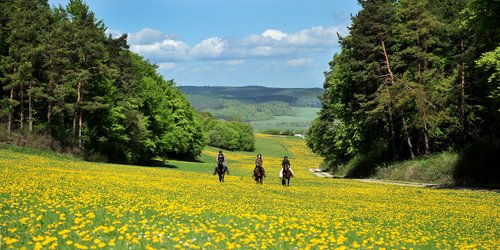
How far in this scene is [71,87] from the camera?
5631 cm

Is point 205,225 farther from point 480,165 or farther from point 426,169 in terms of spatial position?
point 426,169

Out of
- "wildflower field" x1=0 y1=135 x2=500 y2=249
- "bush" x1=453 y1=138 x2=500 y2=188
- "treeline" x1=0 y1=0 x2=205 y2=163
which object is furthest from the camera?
"treeline" x1=0 y1=0 x2=205 y2=163

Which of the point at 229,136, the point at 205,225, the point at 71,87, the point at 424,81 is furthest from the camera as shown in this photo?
the point at 229,136

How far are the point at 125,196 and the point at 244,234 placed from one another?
24.8 feet

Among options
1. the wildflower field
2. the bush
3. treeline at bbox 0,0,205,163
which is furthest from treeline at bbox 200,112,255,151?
the wildflower field

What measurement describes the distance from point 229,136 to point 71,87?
423ft

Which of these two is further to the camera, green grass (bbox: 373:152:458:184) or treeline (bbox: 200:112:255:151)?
treeline (bbox: 200:112:255:151)

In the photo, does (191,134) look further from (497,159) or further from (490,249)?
(490,249)

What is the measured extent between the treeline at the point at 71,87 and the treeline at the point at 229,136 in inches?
4065

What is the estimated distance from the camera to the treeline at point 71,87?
50625mm

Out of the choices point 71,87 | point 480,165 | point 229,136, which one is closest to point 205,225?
point 480,165

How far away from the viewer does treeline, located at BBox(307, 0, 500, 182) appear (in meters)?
41.9

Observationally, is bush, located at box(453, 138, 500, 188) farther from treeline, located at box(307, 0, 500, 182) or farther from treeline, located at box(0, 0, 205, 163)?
treeline, located at box(0, 0, 205, 163)

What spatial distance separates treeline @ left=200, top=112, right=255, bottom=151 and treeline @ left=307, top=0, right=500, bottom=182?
12665 cm
